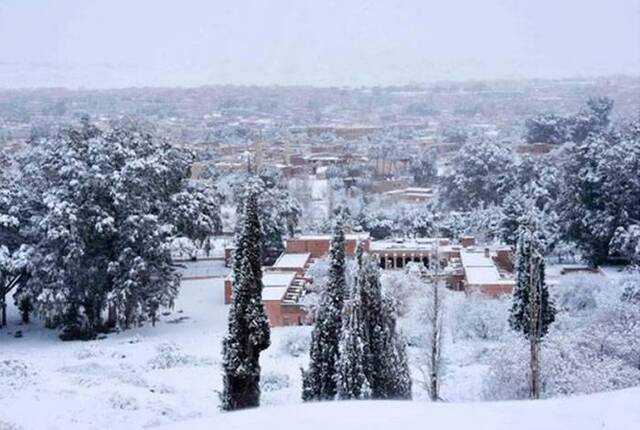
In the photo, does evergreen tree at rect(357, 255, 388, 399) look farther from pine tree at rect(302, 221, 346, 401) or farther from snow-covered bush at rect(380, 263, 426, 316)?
snow-covered bush at rect(380, 263, 426, 316)

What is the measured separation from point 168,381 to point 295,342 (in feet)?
8.65

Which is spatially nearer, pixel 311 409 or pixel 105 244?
pixel 311 409

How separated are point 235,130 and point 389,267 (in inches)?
1508

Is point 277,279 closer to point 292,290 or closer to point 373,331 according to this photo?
point 292,290

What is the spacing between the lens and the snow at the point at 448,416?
10.2ft

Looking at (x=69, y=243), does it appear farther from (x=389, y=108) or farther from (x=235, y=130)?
(x=389, y=108)

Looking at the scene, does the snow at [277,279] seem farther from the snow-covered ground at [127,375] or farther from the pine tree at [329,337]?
the pine tree at [329,337]

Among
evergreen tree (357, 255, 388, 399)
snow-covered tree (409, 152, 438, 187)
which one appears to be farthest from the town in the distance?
snow-covered tree (409, 152, 438, 187)

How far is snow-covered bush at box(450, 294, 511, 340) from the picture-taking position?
13141 mm

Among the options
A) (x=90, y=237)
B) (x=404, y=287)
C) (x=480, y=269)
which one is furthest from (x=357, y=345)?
(x=480, y=269)

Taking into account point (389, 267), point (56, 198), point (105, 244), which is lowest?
point (389, 267)

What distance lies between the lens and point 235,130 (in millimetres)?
56844

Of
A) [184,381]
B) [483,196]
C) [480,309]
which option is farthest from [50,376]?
[483,196]

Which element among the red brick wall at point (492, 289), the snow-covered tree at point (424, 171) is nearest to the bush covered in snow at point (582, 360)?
the red brick wall at point (492, 289)
